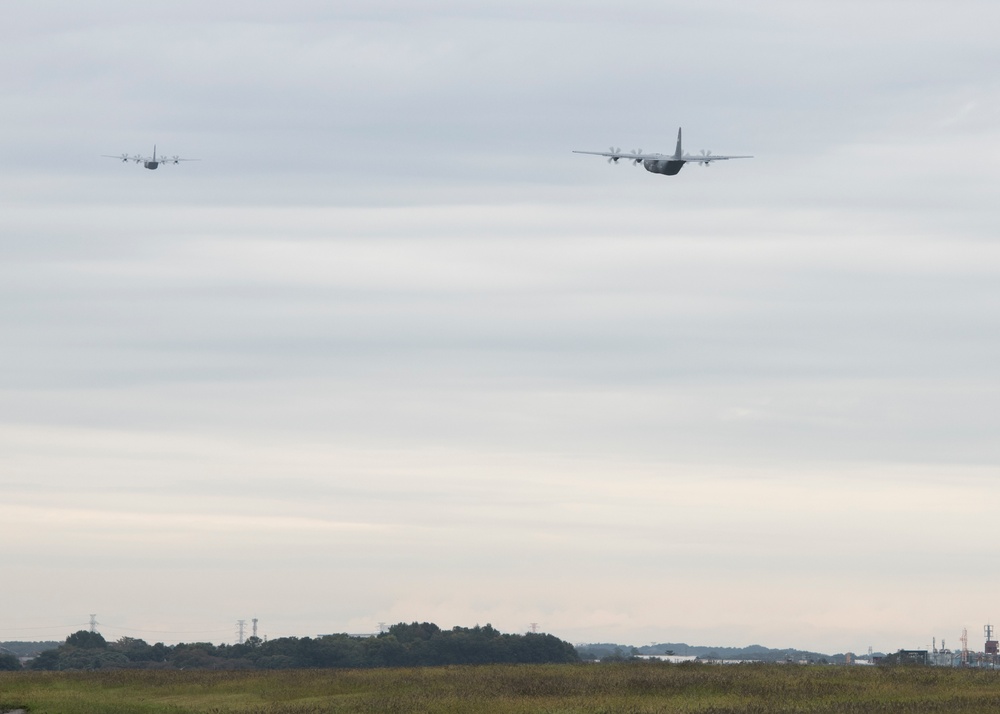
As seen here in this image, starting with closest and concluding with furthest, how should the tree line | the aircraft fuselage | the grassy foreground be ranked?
1. the grassy foreground
2. the aircraft fuselage
3. the tree line

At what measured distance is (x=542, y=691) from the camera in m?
73.2

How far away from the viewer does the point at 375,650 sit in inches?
6417

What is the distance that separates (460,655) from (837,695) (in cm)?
10105

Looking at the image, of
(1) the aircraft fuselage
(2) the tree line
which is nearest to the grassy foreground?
(1) the aircraft fuselage

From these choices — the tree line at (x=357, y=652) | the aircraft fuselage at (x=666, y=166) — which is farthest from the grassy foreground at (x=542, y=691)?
the tree line at (x=357, y=652)

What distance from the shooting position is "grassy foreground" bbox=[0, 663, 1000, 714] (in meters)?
64.8

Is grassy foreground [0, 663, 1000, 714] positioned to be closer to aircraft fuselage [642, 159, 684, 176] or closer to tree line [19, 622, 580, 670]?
aircraft fuselage [642, 159, 684, 176]

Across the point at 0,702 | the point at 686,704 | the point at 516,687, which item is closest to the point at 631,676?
the point at 516,687

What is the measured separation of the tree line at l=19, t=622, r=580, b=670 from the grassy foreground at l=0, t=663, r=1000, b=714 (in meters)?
68.9

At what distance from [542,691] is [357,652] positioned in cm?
9358

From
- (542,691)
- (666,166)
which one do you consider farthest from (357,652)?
(542,691)

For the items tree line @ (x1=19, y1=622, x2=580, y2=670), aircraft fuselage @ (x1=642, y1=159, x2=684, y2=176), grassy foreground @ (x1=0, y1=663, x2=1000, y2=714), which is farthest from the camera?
tree line @ (x1=19, y1=622, x2=580, y2=670)

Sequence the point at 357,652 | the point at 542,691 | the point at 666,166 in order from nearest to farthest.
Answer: the point at 542,691 → the point at 666,166 → the point at 357,652

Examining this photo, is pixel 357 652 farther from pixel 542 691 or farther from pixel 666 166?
pixel 542 691
